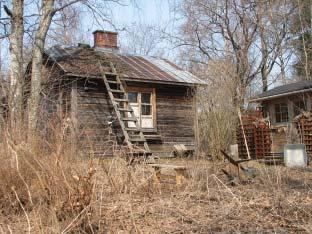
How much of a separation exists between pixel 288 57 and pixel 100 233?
31.4 metres

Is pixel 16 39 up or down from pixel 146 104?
up

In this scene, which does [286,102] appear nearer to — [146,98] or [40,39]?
[146,98]

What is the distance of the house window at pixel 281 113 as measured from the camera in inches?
924

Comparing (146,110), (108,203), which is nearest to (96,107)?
(146,110)

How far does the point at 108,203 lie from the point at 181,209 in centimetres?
91

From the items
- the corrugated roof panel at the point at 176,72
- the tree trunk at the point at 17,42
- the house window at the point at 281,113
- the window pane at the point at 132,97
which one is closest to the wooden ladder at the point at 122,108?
the window pane at the point at 132,97

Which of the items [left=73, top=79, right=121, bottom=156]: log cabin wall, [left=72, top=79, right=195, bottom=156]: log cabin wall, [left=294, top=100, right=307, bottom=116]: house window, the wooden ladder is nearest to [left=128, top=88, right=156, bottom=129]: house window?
[left=72, top=79, right=195, bottom=156]: log cabin wall

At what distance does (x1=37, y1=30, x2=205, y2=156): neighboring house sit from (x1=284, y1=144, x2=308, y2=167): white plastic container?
12.5 feet

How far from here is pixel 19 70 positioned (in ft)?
43.5

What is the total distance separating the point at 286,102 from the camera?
76.4 ft

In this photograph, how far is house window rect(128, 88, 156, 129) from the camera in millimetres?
16547

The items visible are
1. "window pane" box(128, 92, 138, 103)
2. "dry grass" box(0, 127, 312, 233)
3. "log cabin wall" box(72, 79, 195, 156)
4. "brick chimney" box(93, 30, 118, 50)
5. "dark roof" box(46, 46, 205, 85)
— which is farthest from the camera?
"brick chimney" box(93, 30, 118, 50)

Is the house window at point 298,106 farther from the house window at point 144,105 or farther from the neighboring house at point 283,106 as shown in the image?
the house window at point 144,105

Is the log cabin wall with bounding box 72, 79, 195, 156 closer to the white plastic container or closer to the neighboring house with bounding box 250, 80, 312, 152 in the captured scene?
the white plastic container
